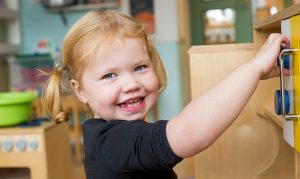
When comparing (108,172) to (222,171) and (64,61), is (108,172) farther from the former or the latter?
(222,171)

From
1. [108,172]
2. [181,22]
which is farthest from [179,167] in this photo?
[181,22]

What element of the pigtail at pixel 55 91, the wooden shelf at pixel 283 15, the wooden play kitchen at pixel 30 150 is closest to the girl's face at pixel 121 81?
the pigtail at pixel 55 91

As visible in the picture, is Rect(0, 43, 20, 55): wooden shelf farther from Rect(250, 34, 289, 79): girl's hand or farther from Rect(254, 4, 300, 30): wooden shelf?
Rect(250, 34, 289, 79): girl's hand

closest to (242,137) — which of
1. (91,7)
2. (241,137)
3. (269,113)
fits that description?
(241,137)

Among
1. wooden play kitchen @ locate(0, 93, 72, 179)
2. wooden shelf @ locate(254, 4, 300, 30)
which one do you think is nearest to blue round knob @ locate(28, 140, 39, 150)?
wooden play kitchen @ locate(0, 93, 72, 179)

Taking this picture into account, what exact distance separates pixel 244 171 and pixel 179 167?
0.21m

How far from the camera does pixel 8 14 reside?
3.22m

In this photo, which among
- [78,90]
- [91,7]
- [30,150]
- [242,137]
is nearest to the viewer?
[78,90]

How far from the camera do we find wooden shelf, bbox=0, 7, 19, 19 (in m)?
3.08

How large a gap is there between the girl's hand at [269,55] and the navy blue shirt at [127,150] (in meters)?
0.16

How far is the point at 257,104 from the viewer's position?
41.3 inches

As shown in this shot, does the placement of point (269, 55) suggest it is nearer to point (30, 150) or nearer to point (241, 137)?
point (241, 137)

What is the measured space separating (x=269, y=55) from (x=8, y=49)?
2.96 metres

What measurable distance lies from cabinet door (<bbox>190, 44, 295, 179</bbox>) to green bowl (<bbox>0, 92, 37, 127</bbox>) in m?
0.71
